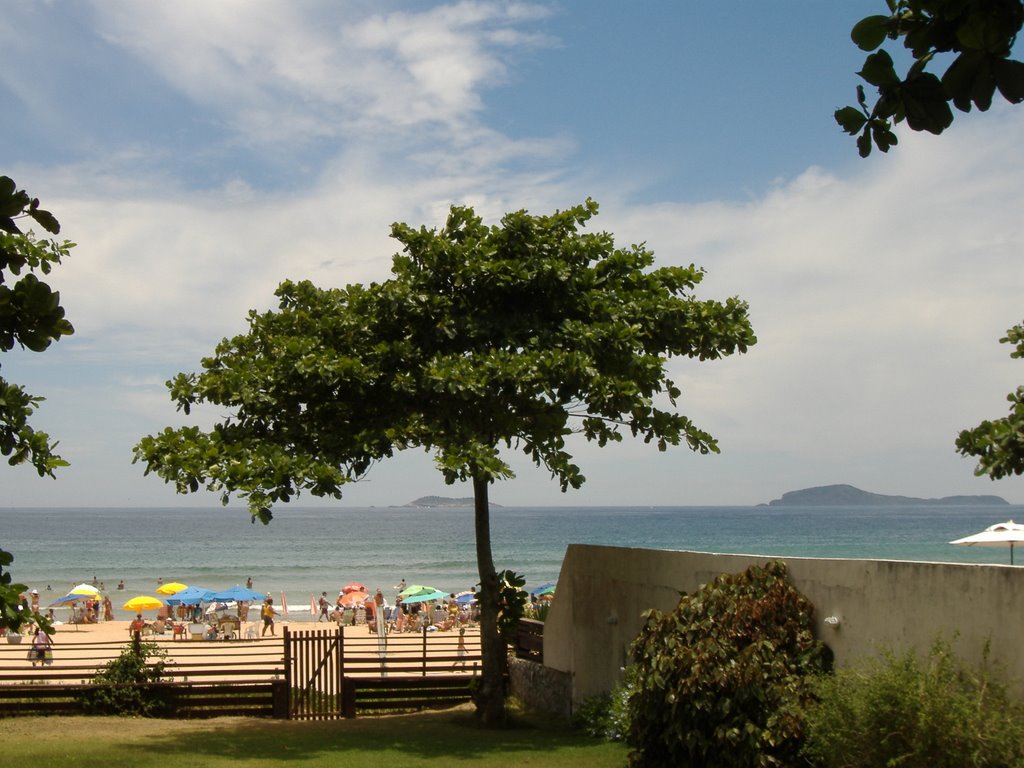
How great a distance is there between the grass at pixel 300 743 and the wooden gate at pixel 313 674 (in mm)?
611

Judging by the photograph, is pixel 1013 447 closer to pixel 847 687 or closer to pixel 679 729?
pixel 847 687

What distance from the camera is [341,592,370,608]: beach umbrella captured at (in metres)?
45.3

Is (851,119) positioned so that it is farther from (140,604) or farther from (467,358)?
(140,604)

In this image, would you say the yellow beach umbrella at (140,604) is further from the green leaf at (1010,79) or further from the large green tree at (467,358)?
the green leaf at (1010,79)

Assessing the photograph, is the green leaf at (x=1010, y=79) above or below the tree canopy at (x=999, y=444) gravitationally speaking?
above

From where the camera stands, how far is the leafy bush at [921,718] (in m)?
7.41

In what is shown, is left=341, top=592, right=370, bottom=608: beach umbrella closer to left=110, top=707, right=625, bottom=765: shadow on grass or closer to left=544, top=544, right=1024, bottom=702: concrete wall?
left=110, top=707, right=625, bottom=765: shadow on grass

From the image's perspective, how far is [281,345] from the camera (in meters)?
13.9

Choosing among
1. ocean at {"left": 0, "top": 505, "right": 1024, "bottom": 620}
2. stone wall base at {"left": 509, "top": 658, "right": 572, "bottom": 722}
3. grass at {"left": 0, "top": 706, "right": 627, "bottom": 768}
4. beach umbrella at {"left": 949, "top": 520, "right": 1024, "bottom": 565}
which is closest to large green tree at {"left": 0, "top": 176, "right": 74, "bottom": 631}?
grass at {"left": 0, "top": 706, "right": 627, "bottom": 768}

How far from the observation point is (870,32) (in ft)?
10.6

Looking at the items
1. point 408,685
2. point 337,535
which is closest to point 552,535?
point 337,535

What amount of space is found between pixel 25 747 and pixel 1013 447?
1075 cm

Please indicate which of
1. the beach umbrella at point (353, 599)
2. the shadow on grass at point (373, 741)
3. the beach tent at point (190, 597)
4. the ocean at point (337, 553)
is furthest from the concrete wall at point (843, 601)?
the beach umbrella at point (353, 599)

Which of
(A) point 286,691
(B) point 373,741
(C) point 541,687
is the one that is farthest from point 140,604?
(B) point 373,741
